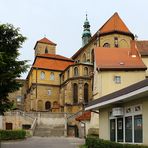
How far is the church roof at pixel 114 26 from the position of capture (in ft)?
251

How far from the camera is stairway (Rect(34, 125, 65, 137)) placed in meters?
51.5

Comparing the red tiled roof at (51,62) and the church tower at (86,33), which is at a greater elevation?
→ the church tower at (86,33)

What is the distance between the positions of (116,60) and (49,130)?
48.8 ft

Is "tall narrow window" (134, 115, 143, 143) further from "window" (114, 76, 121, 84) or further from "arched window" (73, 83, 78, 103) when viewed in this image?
"arched window" (73, 83, 78, 103)

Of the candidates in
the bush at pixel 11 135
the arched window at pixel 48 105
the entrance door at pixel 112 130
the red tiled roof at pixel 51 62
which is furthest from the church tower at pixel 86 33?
the entrance door at pixel 112 130

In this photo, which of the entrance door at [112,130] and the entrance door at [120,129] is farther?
the entrance door at [112,130]

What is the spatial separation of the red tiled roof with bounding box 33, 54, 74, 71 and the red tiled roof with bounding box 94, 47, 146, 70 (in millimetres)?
39210

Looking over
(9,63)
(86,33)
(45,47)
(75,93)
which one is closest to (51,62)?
(75,93)

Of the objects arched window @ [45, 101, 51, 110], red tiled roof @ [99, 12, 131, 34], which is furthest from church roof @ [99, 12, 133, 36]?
arched window @ [45, 101, 51, 110]

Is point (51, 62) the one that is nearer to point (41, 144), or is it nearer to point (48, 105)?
point (48, 105)

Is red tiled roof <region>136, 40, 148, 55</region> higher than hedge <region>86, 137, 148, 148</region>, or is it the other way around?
red tiled roof <region>136, 40, 148, 55</region>

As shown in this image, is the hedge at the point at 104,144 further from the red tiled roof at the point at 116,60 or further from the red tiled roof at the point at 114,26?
the red tiled roof at the point at 114,26

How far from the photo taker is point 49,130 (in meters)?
54.8

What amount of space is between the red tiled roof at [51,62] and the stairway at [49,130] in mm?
33451
